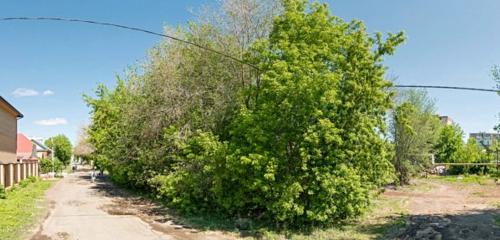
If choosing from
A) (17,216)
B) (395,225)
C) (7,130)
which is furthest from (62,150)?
(395,225)

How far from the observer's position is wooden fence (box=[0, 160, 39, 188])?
23.1 meters

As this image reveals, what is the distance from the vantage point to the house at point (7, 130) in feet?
83.1

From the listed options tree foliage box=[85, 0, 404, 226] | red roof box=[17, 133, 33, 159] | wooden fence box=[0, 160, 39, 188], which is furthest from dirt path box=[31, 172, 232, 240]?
red roof box=[17, 133, 33, 159]

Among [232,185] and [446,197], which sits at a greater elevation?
[232,185]

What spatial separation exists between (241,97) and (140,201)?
859 centimetres

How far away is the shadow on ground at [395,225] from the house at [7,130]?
13.0 meters

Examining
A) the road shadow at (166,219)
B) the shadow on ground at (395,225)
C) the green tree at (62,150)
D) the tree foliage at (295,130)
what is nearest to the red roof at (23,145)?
Answer: the green tree at (62,150)

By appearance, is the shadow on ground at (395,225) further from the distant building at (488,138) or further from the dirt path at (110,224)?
the distant building at (488,138)

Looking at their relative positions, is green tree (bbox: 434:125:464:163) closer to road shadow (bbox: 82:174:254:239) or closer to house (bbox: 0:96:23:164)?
road shadow (bbox: 82:174:254:239)

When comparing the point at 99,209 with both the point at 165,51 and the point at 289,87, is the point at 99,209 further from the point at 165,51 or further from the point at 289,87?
the point at 289,87

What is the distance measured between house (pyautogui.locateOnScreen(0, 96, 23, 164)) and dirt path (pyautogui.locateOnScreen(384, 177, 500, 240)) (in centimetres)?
2309

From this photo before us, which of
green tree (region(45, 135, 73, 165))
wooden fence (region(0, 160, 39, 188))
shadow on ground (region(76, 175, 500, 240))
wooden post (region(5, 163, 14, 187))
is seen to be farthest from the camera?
green tree (region(45, 135, 73, 165))

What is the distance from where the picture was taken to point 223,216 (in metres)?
14.4

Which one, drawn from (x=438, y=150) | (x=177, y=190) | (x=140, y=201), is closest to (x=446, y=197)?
(x=177, y=190)
